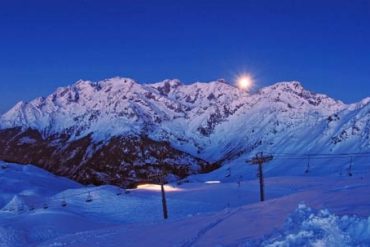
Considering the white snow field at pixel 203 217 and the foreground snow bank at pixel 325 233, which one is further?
the white snow field at pixel 203 217

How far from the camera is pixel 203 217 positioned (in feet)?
108

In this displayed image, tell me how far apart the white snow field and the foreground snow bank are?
0.09ft

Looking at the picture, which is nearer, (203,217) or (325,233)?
(325,233)

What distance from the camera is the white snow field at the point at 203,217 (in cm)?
1767

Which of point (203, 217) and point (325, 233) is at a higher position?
point (325, 233)

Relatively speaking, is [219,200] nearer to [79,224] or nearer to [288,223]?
[79,224]

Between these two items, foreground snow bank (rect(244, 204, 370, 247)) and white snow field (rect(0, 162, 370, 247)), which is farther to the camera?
white snow field (rect(0, 162, 370, 247))

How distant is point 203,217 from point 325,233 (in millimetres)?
16985

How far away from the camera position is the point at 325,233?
1650 centimetres

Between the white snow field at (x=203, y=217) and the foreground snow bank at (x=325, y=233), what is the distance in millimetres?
28

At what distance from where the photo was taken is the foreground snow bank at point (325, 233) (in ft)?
51.4

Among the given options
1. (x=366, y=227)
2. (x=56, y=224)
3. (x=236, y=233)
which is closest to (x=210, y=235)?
(x=236, y=233)

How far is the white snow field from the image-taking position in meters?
17.7

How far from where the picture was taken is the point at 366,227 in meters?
16.3
